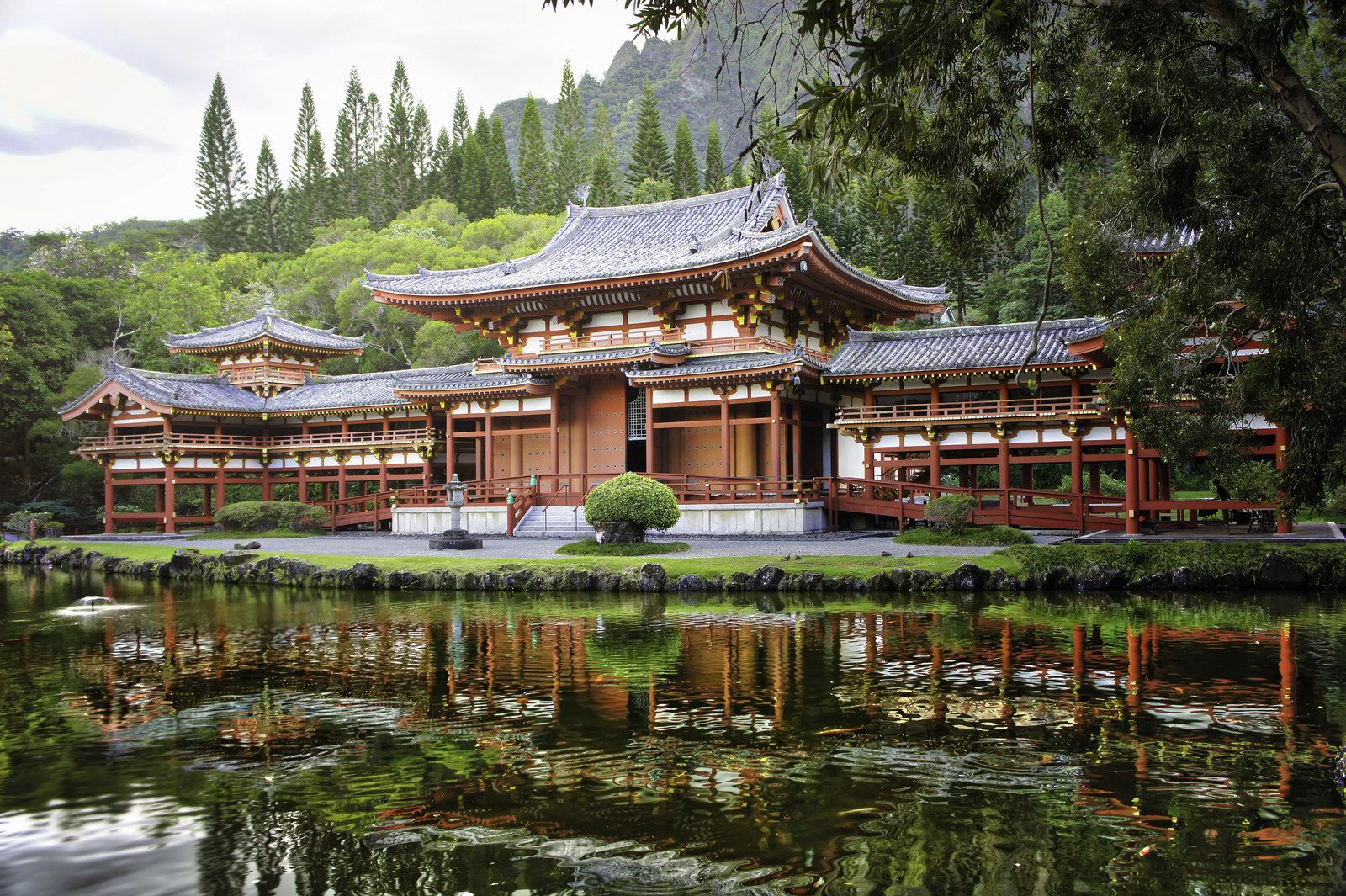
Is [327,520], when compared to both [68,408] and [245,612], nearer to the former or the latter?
[68,408]

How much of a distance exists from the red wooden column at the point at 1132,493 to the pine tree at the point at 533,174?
53925mm

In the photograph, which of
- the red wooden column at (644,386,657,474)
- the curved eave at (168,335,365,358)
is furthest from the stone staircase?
the curved eave at (168,335,365,358)

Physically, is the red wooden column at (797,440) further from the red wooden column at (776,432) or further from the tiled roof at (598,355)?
the tiled roof at (598,355)

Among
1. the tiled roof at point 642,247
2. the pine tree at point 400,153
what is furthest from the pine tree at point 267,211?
the tiled roof at point 642,247

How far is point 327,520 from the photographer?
36906 mm

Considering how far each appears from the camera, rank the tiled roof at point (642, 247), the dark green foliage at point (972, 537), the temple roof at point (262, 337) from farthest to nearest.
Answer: the temple roof at point (262, 337) < the tiled roof at point (642, 247) < the dark green foliage at point (972, 537)

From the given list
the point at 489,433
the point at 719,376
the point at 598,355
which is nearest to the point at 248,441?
the point at 489,433

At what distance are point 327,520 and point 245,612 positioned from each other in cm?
1924

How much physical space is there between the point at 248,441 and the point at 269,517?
18.1 ft

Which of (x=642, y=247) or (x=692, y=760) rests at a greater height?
(x=642, y=247)

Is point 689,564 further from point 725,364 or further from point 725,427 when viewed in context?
point 725,364

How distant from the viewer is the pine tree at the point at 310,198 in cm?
7262

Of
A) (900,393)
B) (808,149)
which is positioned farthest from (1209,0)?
(900,393)

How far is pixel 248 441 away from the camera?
4059cm
